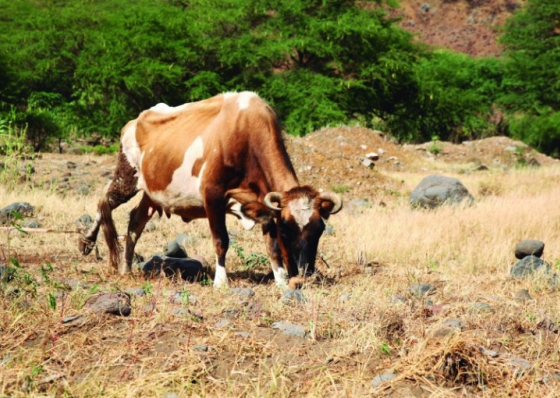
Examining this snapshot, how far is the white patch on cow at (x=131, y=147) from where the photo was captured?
885 cm

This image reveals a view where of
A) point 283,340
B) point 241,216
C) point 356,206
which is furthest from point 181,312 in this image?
point 356,206

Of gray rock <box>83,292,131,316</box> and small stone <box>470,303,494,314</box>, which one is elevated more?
gray rock <box>83,292,131,316</box>

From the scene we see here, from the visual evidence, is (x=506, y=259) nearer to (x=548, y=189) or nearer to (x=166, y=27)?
(x=548, y=189)

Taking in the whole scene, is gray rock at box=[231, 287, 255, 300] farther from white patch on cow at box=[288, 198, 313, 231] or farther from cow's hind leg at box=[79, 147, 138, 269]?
cow's hind leg at box=[79, 147, 138, 269]

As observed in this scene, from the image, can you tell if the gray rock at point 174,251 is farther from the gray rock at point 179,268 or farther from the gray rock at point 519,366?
the gray rock at point 519,366

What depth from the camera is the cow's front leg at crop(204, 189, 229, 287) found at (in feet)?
24.8

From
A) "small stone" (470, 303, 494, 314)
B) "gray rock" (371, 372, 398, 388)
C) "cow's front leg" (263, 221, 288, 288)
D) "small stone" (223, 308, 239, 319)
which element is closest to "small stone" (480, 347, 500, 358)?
"gray rock" (371, 372, 398, 388)

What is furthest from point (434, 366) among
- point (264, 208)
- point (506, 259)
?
point (506, 259)

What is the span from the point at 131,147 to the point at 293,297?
3609mm

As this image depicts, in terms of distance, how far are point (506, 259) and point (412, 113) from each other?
31298mm

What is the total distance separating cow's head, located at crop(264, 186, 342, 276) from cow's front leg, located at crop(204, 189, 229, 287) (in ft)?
1.98

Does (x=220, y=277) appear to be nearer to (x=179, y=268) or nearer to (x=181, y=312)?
(x=179, y=268)

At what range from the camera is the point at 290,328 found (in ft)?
17.0

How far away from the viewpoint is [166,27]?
3416 cm
